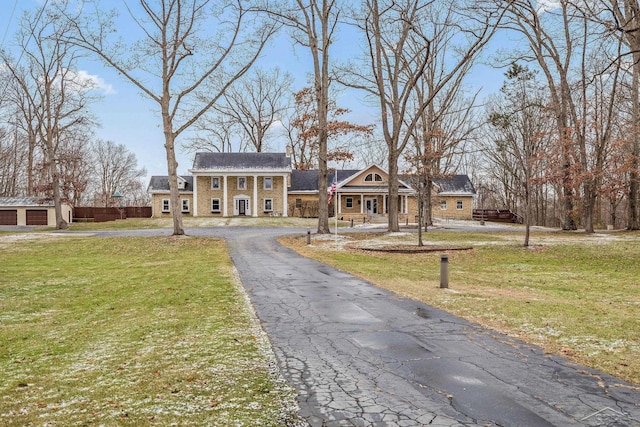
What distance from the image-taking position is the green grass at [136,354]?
4.31 m

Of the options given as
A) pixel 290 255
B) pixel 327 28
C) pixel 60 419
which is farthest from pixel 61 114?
pixel 60 419

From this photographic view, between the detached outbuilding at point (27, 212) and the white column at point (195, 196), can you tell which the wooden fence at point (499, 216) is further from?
the detached outbuilding at point (27, 212)

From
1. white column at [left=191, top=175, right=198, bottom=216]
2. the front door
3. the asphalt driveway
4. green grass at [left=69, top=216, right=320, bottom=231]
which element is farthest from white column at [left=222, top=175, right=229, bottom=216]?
the asphalt driveway

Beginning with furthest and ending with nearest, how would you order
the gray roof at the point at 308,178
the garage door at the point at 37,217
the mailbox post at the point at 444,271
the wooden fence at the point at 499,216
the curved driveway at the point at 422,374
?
the wooden fence at the point at 499,216, the gray roof at the point at 308,178, the garage door at the point at 37,217, the mailbox post at the point at 444,271, the curved driveway at the point at 422,374

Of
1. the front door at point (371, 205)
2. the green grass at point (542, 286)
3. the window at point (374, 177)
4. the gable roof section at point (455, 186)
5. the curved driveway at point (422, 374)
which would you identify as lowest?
the green grass at point (542, 286)

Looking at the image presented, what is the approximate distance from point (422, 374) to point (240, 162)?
47.7m

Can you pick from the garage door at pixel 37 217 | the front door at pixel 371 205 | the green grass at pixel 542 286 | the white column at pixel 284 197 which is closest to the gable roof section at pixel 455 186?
the front door at pixel 371 205

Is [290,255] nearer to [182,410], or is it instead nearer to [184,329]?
[184,329]

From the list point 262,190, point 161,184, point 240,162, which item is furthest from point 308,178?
point 161,184

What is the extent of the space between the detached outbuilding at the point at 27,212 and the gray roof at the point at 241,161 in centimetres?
1443

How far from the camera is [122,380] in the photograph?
16.9 feet

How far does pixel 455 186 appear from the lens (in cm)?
5834

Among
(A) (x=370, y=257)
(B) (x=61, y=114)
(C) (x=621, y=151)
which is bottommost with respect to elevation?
(A) (x=370, y=257)

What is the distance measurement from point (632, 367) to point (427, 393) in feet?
8.78
